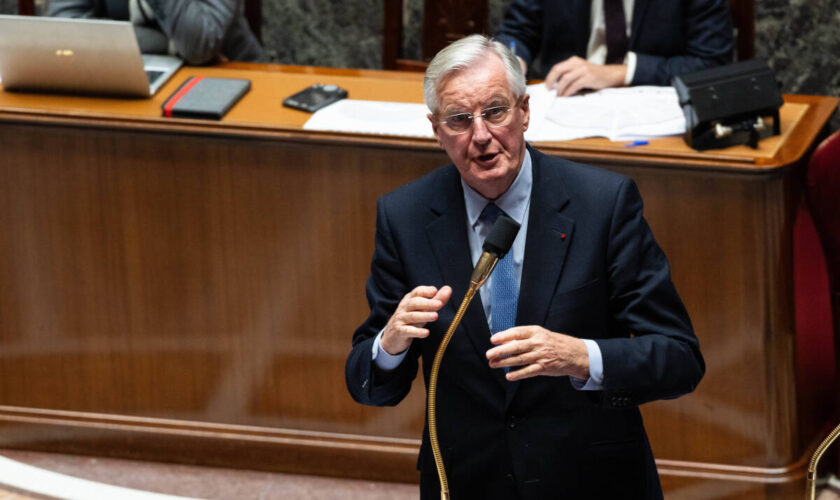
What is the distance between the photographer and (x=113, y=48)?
2.63 meters

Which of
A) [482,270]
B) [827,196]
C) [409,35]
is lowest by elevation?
[409,35]

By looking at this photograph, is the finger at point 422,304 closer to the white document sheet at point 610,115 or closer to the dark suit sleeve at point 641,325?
the dark suit sleeve at point 641,325

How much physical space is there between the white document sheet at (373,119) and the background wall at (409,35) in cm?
127

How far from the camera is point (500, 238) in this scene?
1.25m

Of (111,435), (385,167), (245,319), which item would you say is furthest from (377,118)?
(111,435)

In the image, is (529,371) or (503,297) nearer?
(529,371)

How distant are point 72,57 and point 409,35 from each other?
5.18 feet

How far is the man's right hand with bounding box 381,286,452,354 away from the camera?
1.30 m

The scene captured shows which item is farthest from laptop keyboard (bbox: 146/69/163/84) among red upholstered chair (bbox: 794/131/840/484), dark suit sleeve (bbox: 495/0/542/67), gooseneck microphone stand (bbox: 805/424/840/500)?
gooseneck microphone stand (bbox: 805/424/840/500)

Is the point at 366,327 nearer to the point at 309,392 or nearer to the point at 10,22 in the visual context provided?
the point at 309,392

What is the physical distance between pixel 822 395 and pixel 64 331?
1.80 m

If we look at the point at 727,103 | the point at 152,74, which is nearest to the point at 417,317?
the point at 727,103

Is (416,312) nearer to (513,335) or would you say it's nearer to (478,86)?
(513,335)

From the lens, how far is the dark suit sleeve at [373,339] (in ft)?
4.93
